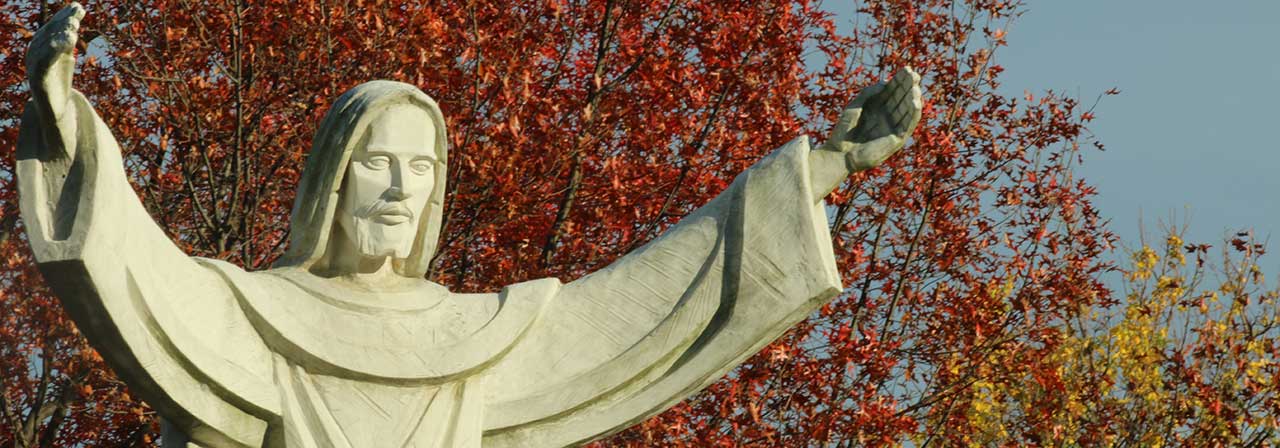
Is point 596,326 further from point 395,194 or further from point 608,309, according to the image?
point 395,194

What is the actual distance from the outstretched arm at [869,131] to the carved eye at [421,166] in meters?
1.13

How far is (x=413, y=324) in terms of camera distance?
6.66 metres

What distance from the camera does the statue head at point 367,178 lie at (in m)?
6.68

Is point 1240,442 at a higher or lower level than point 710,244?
higher

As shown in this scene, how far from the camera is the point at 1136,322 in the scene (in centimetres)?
1781

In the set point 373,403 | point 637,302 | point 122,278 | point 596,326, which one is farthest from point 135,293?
point 637,302

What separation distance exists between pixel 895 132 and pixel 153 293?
85.6 inches

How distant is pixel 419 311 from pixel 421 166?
1.40 ft

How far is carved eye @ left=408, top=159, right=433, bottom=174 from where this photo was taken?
6.76 metres

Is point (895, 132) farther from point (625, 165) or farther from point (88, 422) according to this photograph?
point (88, 422)

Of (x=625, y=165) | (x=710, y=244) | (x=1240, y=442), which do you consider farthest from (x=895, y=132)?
(x=1240, y=442)

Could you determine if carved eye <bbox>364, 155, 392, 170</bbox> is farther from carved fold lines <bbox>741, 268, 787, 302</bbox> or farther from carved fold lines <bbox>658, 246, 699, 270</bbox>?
carved fold lines <bbox>741, 268, 787, 302</bbox>

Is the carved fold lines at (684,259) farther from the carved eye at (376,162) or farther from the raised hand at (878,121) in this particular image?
the carved eye at (376,162)

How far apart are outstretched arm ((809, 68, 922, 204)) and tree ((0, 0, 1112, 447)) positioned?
458 cm
